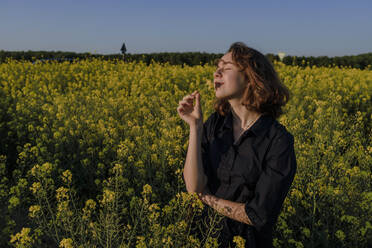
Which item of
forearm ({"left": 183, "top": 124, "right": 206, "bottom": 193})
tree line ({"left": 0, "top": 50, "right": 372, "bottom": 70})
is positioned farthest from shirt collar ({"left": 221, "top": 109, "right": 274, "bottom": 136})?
tree line ({"left": 0, "top": 50, "right": 372, "bottom": 70})

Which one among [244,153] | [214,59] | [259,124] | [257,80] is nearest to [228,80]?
[257,80]

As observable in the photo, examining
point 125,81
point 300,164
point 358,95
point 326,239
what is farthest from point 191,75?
point 326,239

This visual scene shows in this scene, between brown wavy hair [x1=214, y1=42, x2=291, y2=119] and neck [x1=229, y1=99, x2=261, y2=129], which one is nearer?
brown wavy hair [x1=214, y1=42, x2=291, y2=119]

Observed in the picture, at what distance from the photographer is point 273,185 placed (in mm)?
1608

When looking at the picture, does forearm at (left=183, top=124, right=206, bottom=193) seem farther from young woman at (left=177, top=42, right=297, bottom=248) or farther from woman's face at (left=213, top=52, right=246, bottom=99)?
woman's face at (left=213, top=52, right=246, bottom=99)

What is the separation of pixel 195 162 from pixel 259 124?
42cm

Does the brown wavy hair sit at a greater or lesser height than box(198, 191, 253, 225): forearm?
greater

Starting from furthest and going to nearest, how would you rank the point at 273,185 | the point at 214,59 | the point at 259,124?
the point at 214,59 < the point at 259,124 < the point at 273,185

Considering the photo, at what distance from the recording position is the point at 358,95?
7.38 m

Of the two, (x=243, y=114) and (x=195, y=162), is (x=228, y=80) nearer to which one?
(x=243, y=114)

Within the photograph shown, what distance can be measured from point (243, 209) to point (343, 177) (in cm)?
177

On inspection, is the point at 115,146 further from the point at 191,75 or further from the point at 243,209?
the point at 191,75

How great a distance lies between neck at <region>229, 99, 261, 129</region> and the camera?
1942 mm

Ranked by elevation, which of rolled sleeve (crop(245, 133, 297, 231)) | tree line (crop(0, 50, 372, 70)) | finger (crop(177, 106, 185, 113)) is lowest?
rolled sleeve (crop(245, 133, 297, 231))
